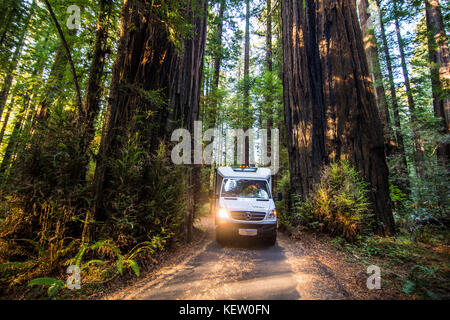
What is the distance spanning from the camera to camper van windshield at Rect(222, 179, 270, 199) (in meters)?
6.14

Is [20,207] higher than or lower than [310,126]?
lower

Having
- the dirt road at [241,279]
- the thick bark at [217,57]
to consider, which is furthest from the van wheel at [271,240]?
the thick bark at [217,57]

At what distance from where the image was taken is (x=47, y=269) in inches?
102

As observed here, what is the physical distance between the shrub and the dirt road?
136 cm

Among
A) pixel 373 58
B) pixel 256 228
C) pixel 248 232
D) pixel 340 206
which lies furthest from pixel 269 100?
pixel 248 232

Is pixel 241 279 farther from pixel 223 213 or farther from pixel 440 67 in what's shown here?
pixel 440 67

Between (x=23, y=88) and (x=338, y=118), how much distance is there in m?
8.99

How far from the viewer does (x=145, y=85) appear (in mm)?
4586

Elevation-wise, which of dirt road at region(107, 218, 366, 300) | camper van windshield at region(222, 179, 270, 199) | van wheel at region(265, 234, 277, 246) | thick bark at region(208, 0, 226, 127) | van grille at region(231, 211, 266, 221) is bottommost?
dirt road at region(107, 218, 366, 300)

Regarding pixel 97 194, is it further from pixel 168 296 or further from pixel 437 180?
pixel 437 180

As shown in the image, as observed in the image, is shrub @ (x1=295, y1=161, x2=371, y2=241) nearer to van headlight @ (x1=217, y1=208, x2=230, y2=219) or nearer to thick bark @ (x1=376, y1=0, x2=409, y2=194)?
van headlight @ (x1=217, y1=208, x2=230, y2=219)

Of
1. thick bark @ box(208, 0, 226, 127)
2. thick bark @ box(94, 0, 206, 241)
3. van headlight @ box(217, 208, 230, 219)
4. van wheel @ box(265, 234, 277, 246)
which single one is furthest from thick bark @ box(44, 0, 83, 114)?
thick bark @ box(208, 0, 226, 127)

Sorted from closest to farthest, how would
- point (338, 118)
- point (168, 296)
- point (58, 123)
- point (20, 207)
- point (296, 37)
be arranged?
point (168, 296)
point (20, 207)
point (58, 123)
point (338, 118)
point (296, 37)
